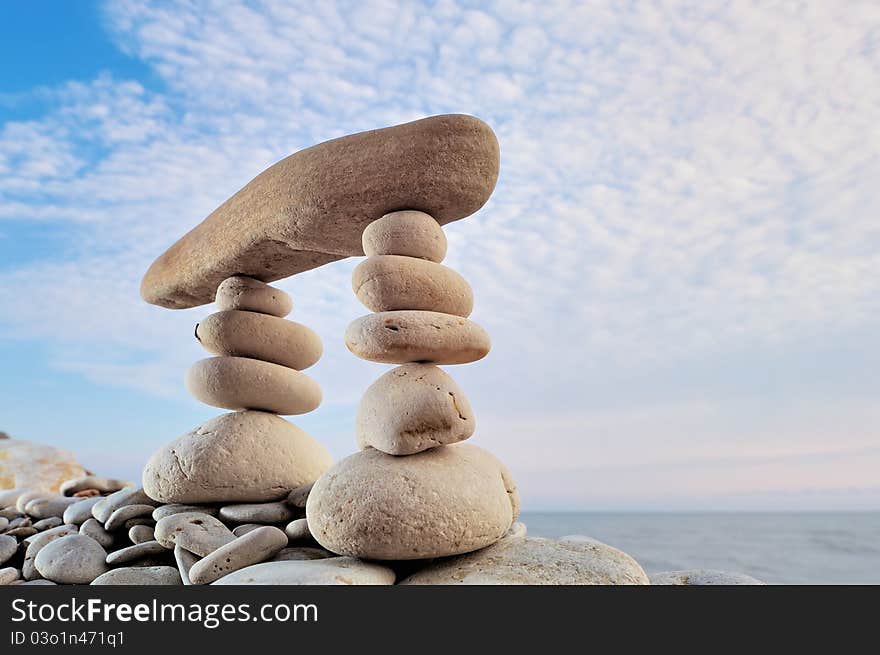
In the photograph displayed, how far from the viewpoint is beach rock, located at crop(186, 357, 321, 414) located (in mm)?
5527

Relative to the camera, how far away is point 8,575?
16.3 feet

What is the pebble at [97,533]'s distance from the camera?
207 inches

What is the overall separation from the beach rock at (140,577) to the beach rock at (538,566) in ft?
5.59

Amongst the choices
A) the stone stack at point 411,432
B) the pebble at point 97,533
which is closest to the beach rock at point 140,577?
the pebble at point 97,533

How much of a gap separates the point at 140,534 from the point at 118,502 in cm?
60

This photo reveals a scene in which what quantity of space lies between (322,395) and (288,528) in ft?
5.42

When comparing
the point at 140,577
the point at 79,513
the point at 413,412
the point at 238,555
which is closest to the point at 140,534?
the point at 140,577

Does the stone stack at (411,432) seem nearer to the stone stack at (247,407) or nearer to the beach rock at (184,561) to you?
the beach rock at (184,561)

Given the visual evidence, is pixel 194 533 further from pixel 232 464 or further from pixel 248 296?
pixel 248 296

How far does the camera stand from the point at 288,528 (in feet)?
15.3

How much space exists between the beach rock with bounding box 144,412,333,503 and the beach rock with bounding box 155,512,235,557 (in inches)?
16.0
